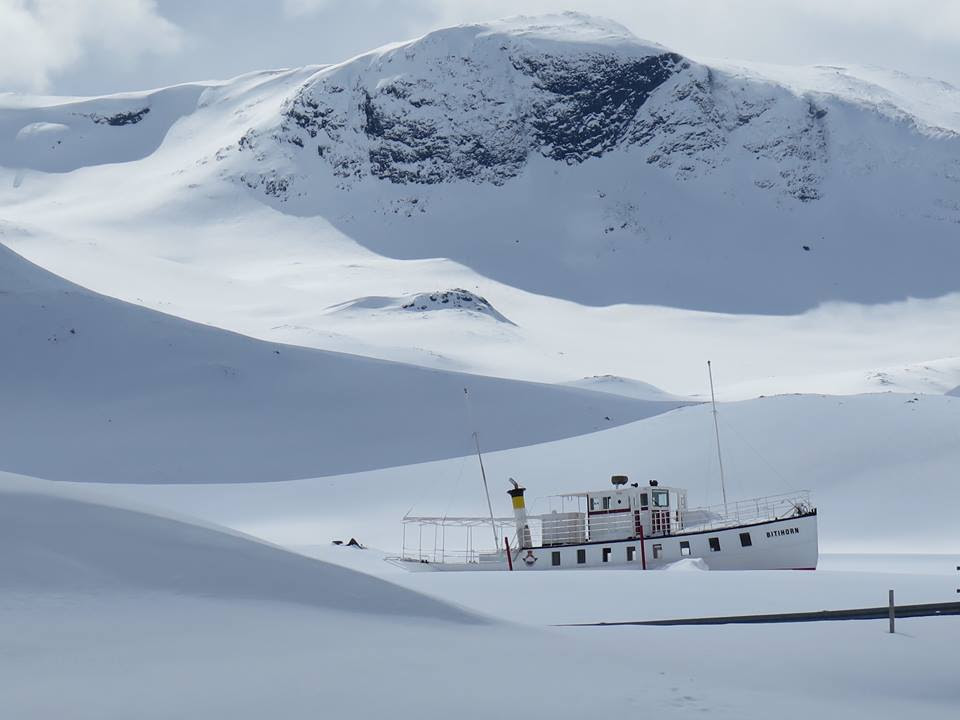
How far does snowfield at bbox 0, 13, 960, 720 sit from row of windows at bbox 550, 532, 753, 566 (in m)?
3.55

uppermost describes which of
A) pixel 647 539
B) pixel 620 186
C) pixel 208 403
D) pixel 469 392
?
pixel 620 186

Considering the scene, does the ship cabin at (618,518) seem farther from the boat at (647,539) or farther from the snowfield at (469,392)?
the snowfield at (469,392)

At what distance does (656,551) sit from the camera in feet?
119

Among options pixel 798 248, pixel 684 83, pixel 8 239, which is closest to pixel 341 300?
pixel 8 239

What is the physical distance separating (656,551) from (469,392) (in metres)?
41.8

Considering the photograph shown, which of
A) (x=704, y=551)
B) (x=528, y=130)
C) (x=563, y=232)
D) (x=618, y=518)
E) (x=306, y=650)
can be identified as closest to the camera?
(x=306, y=650)

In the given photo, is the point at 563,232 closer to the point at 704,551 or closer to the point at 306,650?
the point at 704,551

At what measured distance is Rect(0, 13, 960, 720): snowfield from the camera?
41.1ft

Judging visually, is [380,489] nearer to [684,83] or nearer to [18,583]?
[18,583]

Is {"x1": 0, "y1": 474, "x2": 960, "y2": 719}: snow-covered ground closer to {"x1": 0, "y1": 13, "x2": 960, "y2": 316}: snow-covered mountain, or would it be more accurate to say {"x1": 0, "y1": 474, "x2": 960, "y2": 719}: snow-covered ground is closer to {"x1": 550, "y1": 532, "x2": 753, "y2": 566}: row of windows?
{"x1": 550, "y1": 532, "x2": 753, "y2": 566}: row of windows

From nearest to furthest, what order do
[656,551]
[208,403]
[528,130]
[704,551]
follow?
[704,551], [656,551], [208,403], [528,130]

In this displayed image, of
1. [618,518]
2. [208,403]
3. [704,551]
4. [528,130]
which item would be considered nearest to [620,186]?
[528,130]

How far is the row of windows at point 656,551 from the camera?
35.3 meters

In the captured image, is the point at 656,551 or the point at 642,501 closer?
the point at 656,551
